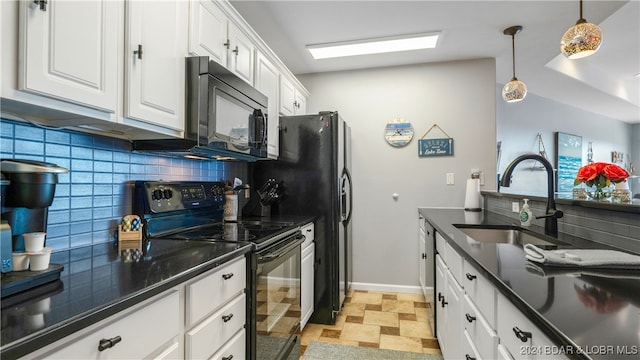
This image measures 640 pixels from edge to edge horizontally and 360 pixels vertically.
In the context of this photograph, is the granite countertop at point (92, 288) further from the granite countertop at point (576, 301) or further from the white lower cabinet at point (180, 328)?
the granite countertop at point (576, 301)

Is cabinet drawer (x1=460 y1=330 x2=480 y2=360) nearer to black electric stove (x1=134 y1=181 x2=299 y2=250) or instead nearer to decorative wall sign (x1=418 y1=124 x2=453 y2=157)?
black electric stove (x1=134 y1=181 x2=299 y2=250)

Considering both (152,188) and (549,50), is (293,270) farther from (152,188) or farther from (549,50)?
(549,50)

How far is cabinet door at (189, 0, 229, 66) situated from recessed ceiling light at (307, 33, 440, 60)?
4.06 ft

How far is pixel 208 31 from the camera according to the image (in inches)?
65.3

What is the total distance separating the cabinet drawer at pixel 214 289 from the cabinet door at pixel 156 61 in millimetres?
670

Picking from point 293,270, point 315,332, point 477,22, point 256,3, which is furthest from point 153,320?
point 477,22

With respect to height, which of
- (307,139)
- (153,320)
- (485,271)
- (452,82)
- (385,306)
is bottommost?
(385,306)

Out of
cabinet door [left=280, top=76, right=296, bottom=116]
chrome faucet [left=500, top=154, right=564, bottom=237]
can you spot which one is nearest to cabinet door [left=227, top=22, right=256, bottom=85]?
cabinet door [left=280, top=76, right=296, bottom=116]

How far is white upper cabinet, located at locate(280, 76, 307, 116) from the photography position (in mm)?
2773

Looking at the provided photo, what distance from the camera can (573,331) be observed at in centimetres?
59

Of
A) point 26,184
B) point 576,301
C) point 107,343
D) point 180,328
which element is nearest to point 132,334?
point 107,343

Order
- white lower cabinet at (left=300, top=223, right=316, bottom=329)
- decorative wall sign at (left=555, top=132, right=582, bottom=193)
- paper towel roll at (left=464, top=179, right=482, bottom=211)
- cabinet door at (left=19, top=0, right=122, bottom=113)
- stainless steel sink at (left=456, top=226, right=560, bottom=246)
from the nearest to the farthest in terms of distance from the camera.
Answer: cabinet door at (left=19, top=0, right=122, bottom=113) → stainless steel sink at (left=456, top=226, right=560, bottom=246) → white lower cabinet at (left=300, top=223, right=316, bottom=329) → paper towel roll at (left=464, top=179, right=482, bottom=211) → decorative wall sign at (left=555, top=132, right=582, bottom=193)


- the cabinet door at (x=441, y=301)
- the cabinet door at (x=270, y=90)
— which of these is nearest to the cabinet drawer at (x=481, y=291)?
the cabinet door at (x=441, y=301)

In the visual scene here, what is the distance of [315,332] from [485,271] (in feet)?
5.77
